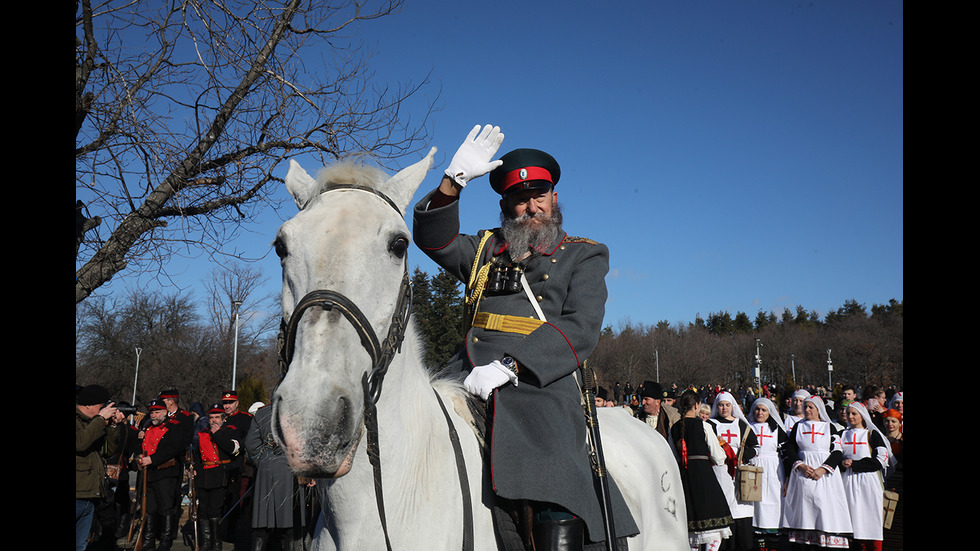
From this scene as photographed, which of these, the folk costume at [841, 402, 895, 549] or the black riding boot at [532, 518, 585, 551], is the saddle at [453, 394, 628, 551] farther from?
the folk costume at [841, 402, 895, 549]

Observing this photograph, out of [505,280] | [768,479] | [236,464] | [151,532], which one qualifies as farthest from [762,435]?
[151,532]

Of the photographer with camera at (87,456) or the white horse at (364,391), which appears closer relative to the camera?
the white horse at (364,391)

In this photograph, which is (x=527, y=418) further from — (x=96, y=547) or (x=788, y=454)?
(x=96, y=547)

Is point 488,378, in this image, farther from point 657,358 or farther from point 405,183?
point 657,358

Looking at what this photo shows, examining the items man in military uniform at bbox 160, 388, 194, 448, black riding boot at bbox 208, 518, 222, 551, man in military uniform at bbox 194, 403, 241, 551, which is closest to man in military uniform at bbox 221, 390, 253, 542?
man in military uniform at bbox 194, 403, 241, 551

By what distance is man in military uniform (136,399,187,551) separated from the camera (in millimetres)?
11953

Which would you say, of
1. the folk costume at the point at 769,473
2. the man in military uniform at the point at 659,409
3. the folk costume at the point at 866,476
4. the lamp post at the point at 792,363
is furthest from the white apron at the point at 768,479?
the lamp post at the point at 792,363

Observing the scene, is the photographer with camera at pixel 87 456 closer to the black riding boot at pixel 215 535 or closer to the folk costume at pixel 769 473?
the black riding boot at pixel 215 535

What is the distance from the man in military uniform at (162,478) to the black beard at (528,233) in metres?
10.8

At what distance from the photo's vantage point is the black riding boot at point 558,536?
9.44 feet

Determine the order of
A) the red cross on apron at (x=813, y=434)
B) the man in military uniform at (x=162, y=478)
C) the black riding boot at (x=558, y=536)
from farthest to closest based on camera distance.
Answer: the man in military uniform at (x=162, y=478), the red cross on apron at (x=813, y=434), the black riding boot at (x=558, y=536)

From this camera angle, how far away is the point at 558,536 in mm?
2891

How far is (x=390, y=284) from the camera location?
244cm
